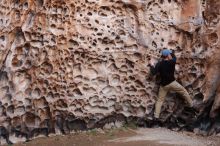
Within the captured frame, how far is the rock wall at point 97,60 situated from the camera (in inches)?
283

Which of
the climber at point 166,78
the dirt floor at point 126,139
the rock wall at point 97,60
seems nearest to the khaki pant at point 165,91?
the climber at point 166,78

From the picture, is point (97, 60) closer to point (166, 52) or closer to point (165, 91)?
point (166, 52)

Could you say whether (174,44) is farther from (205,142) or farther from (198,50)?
(205,142)

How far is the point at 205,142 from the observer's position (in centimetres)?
728

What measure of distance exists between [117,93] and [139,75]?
1.41 ft

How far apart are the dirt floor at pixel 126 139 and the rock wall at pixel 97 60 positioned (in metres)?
0.17

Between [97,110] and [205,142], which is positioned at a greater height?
[97,110]

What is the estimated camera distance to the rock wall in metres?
7.18

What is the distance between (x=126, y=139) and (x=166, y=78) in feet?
3.71

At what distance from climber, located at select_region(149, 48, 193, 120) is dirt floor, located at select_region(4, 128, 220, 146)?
16.6 inches

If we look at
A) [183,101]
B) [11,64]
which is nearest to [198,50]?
[183,101]

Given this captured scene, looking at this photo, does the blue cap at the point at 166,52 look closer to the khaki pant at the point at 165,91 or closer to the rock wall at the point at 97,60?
the rock wall at the point at 97,60

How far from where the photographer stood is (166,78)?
7453 millimetres

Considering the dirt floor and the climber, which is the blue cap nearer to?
the climber
